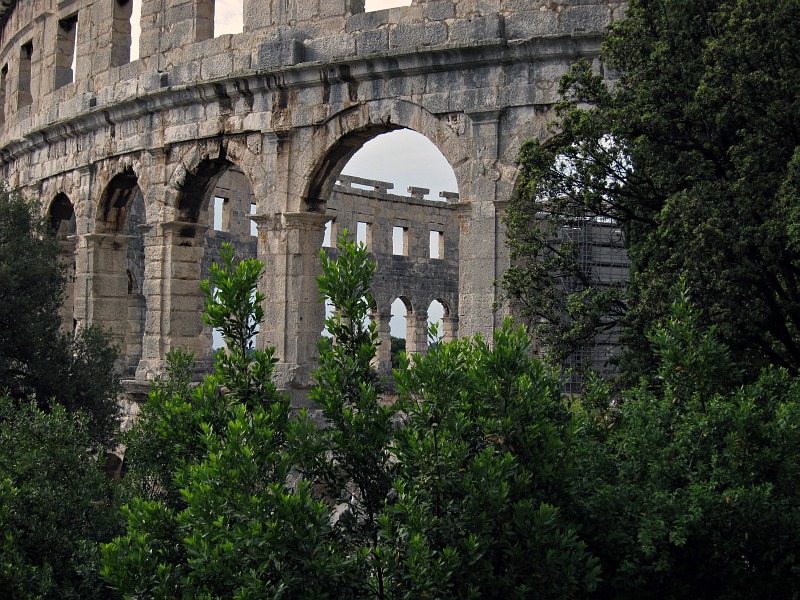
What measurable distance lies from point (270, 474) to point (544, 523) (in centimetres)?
155

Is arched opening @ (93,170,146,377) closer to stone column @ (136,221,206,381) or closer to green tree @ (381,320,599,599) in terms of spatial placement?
stone column @ (136,221,206,381)

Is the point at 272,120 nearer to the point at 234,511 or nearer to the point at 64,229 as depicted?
the point at 64,229

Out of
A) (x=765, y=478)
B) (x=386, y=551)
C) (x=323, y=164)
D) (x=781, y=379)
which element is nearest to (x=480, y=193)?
(x=323, y=164)

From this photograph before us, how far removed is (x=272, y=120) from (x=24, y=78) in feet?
26.6

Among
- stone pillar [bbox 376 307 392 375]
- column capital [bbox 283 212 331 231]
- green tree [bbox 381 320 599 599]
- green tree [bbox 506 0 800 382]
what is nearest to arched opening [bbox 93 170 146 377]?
column capital [bbox 283 212 331 231]

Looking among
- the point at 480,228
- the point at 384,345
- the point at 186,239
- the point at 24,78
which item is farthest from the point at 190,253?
the point at 384,345

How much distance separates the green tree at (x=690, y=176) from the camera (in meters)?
7.62

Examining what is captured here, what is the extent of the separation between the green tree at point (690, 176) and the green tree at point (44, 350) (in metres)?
5.98

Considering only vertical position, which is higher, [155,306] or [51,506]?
[155,306]

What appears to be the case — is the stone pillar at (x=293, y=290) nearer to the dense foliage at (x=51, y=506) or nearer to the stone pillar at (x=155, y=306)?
the stone pillar at (x=155, y=306)

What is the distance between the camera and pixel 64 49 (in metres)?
17.4

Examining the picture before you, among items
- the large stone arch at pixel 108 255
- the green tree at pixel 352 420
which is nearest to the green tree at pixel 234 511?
the green tree at pixel 352 420

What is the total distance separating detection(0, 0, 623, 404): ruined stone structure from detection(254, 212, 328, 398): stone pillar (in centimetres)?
2

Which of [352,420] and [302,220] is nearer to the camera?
[352,420]
